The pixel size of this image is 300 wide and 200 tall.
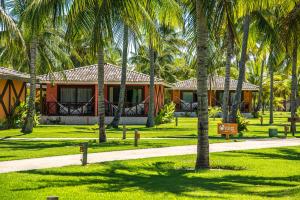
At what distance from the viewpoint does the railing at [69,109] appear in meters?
40.0

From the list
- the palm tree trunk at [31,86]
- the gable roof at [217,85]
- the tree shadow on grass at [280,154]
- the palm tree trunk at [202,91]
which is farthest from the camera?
the gable roof at [217,85]

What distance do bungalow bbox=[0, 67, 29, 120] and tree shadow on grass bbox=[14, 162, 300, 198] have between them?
18311 mm

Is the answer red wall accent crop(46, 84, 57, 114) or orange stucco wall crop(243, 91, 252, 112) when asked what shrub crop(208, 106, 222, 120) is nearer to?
orange stucco wall crop(243, 91, 252, 112)

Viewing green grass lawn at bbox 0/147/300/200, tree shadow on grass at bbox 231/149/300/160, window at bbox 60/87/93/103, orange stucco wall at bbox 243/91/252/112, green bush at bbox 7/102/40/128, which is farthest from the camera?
orange stucco wall at bbox 243/91/252/112

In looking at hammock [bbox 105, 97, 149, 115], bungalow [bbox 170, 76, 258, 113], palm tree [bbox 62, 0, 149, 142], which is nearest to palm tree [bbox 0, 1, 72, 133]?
palm tree [bbox 62, 0, 149, 142]

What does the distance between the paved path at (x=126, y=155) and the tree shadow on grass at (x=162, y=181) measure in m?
1.20

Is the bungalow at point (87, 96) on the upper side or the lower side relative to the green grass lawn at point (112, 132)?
upper

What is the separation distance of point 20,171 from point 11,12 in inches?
598

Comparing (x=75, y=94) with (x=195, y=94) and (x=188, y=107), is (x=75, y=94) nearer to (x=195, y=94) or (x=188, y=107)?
(x=188, y=107)

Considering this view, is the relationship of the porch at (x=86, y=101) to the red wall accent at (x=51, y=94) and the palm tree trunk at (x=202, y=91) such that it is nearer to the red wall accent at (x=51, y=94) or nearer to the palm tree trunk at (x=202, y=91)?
the red wall accent at (x=51, y=94)

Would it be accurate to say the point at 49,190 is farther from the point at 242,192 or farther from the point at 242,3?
Answer: the point at 242,3

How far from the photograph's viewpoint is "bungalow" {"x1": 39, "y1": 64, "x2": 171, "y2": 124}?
130 ft

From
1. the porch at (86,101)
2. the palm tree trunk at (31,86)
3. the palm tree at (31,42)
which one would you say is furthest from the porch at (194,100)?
the palm tree trunk at (31,86)

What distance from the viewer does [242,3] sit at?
49.9 ft
